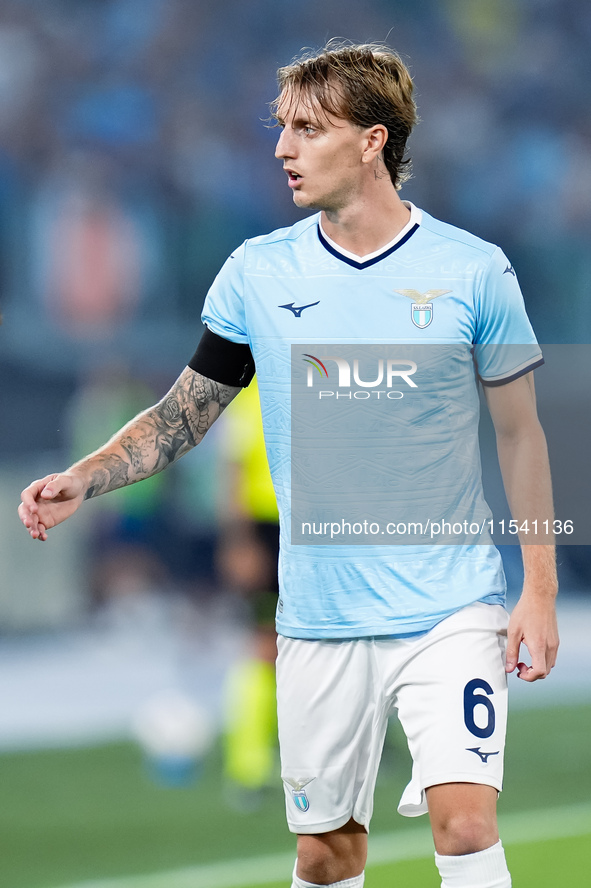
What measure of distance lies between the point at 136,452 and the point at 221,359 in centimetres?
28

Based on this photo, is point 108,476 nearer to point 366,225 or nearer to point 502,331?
point 366,225

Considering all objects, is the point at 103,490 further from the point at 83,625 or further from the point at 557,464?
the point at 557,464

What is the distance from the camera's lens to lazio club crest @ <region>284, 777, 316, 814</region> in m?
2.60

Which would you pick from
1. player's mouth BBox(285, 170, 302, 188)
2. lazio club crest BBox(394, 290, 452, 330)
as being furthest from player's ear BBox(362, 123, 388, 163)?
lazio club crest BBox(394, 290, 452, 330)

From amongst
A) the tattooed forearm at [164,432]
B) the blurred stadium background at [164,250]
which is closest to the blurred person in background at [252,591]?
the blurred stadium background at [164,250]

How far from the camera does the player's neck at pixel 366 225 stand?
2.65 metres

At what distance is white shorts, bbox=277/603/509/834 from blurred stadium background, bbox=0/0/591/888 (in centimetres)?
243

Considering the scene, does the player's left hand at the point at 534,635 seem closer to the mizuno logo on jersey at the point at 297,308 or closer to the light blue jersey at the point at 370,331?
the light blue jersey at the point at 370,331

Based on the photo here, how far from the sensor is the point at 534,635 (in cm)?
238

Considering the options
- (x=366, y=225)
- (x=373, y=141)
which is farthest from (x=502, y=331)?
(x=373, y=141)

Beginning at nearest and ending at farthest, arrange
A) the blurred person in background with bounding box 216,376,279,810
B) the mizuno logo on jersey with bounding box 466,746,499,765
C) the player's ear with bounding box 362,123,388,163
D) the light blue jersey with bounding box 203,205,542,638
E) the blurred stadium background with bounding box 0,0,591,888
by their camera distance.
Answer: the mizuno logo on jersey with bounding box 466,746,499,765 < the light blue jersey with bounding box 203,205,542,638 < the player's ear with bounding box 362,123,388,163 < the blurred person in background with bounding box 216,376,279,810 < the blurred stadium background with bounding box 0,0,591,888

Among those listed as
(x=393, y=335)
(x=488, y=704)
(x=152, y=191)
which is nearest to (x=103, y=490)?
(x=393, y=335)

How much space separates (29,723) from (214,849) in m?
2.22

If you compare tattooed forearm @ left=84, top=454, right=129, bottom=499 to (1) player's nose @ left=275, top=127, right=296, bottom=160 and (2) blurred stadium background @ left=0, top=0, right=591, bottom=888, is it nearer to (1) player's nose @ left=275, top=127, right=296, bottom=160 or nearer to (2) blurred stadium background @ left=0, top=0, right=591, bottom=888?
(1) player's nose @ left=275, top=127, right=296, bottom=160
